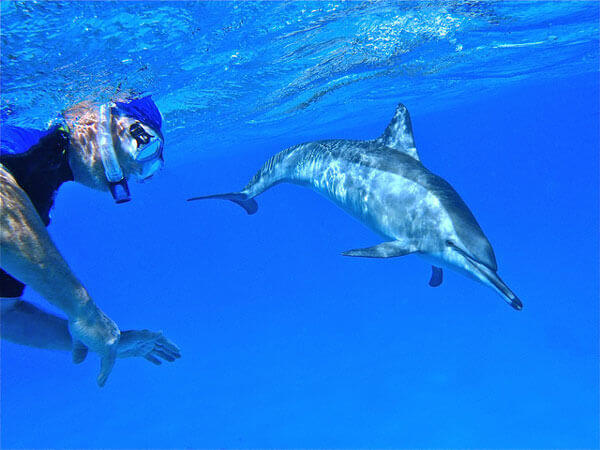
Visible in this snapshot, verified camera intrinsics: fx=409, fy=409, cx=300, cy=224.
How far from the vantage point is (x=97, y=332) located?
2.42 meters

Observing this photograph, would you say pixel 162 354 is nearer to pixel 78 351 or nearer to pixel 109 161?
pixel 78 351

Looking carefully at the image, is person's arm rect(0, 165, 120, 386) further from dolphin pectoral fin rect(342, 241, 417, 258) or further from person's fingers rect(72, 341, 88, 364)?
dolphin pectoral fin rect(342, 241, 417, 258)

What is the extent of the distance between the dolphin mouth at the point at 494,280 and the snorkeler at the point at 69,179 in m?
3.07

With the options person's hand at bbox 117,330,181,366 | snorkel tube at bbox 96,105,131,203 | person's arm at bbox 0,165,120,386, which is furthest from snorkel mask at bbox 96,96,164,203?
person's hand at bbox 117,330,181,366

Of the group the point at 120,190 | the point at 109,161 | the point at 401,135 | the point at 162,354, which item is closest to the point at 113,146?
the point at 109,161

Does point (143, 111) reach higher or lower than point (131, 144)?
higher

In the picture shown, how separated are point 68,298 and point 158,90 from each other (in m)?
11.7

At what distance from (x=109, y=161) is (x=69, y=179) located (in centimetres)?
38

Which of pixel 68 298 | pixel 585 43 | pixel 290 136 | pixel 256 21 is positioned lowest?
pixel 290 136

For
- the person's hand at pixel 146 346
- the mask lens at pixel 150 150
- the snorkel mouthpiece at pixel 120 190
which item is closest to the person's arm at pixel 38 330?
the person's hand at pixel 146 346

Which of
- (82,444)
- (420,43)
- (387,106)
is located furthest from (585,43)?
(82,444)

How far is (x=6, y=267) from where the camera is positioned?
201 cm

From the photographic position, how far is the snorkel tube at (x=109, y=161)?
3.21 m

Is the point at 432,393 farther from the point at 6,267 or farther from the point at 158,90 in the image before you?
the point at 6,267
